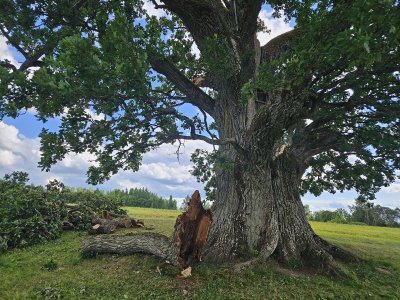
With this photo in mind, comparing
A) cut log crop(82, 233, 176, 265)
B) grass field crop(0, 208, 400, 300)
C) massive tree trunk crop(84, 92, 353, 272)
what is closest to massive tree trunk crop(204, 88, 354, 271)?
massive tree trunk crop(84, 92, 353, 272)

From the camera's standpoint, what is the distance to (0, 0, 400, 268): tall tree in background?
8.19m

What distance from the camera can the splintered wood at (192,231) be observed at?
10.5 metres

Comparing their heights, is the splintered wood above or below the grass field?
above

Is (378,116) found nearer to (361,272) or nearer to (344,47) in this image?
(361,272)

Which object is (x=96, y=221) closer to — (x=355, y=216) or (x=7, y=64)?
(x=7, y=64)

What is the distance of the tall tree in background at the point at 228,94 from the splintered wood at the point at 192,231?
0.90m

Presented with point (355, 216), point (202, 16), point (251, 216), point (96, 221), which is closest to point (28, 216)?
point (96, 221)

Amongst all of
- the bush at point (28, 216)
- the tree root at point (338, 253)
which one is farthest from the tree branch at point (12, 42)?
the tree root at point (338, 253)

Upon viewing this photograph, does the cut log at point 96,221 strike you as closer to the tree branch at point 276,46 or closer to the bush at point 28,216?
the bush at point 28,216

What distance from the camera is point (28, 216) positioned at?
17250 millimetres

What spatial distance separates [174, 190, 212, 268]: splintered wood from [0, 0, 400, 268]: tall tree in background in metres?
0.90

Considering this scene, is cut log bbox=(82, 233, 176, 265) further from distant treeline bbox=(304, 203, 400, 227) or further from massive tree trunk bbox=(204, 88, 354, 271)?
distant treeline bbox=(304, 203, 400, 227)

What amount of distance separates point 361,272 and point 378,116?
256 inches

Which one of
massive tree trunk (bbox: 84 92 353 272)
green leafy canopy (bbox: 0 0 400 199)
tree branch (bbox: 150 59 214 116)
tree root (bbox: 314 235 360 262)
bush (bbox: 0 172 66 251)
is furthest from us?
bush (bbox: 0 172 66 251)
